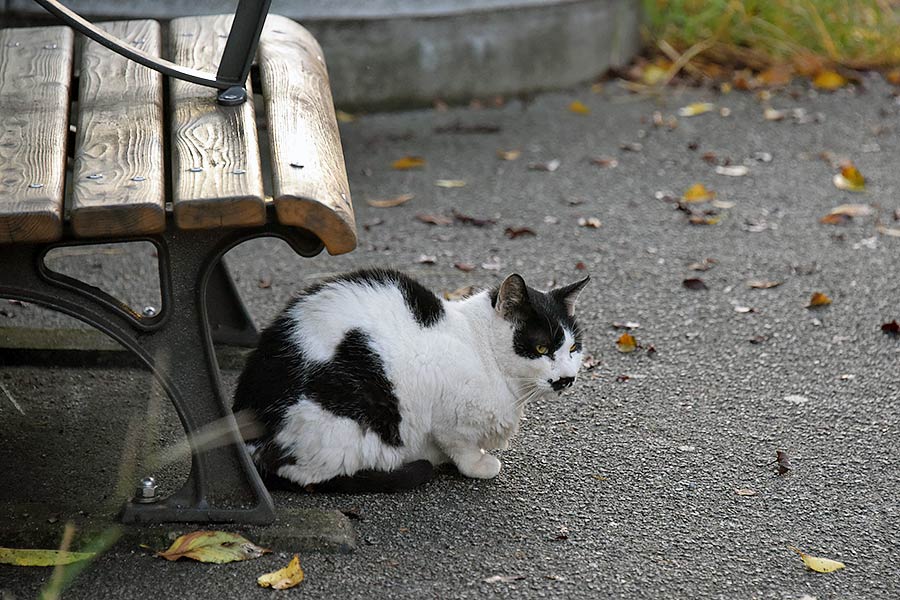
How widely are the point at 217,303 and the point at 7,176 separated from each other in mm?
1265

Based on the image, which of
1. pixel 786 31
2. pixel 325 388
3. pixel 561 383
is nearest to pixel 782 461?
pixel 561 383

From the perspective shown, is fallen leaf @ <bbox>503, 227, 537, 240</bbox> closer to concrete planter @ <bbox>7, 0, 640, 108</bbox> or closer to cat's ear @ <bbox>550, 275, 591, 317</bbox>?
concrete planter @ <bbox>7, 0, 640, 108</bbox>

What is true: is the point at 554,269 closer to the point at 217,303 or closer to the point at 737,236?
the point at 737,236

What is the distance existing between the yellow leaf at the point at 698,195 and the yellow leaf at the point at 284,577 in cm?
316

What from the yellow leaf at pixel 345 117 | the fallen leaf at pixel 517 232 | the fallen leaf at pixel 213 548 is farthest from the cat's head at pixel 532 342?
the yellow leaf at pixel 345 117

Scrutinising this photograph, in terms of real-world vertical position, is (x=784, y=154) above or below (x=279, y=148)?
below

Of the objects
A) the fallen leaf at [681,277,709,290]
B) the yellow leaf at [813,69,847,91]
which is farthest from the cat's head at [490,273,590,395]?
the yellow leaf at [813,69,847,91]

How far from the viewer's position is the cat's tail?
Result: 2686mm

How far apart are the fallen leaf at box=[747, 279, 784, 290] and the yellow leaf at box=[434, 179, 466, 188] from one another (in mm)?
1513

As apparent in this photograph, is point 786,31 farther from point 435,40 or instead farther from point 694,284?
point 694,284

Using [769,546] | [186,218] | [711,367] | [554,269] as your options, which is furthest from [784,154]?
[186,218]

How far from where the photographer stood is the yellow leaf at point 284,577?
2.35 meters

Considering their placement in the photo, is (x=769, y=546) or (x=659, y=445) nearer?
(x=769, y=546)

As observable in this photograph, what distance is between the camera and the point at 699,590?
2.40m
